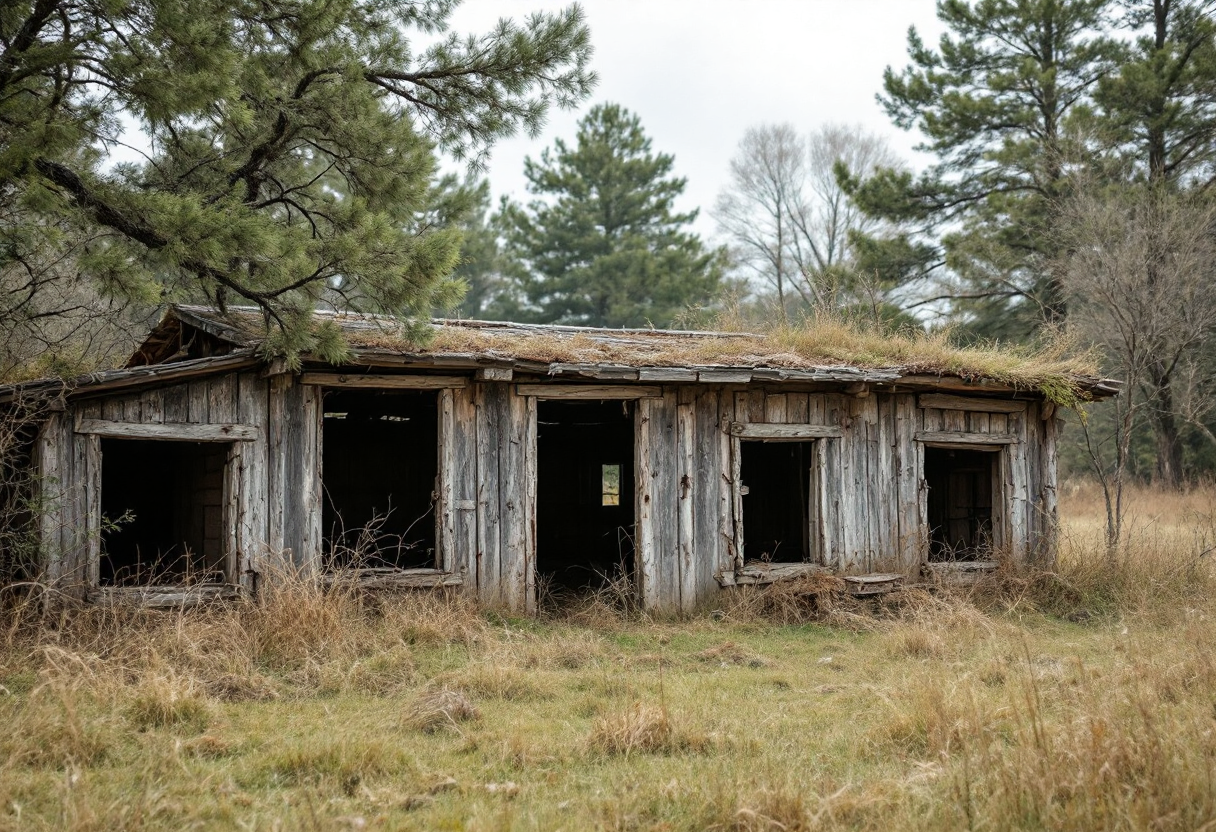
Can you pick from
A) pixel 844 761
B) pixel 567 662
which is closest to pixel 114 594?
pixel 567 662

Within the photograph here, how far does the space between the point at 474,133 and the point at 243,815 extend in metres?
6.62

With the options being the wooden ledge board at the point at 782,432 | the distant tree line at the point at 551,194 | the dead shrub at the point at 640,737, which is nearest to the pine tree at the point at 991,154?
the distant tree line at the point at 551,194

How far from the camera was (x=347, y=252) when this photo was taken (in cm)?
782

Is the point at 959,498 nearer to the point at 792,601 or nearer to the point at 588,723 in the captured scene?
the point at 792,601

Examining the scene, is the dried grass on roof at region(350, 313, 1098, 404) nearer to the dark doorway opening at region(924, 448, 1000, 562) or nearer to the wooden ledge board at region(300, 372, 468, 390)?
the wooden ledge board at region(300, 372, 468, 390)

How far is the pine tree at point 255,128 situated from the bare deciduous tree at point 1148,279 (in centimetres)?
956

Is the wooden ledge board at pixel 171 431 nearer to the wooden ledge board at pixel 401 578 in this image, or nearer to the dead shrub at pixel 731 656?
the wooden ledge board at pixel 401 578

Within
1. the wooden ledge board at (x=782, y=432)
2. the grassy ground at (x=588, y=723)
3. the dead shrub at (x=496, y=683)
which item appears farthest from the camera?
the wooden ledge board at (x=782, y=432)

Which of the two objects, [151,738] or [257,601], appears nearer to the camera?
[151,738]

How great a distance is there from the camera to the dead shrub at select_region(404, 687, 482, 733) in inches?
227

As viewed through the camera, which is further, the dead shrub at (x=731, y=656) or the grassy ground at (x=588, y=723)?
the dead shrub at (x=731, y=656)

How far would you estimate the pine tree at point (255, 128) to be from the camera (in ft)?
22.4

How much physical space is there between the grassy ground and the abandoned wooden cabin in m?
0.88

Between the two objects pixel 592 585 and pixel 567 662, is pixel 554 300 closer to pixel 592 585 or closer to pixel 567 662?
pixel 592 585
